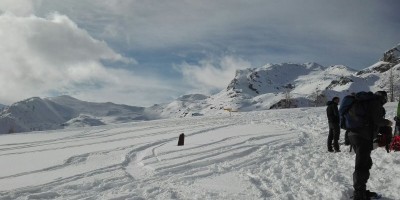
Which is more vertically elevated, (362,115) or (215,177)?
(362,115)

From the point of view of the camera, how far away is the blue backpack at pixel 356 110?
318 inches

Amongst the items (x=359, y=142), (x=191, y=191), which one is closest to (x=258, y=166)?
(x=191, y=191)

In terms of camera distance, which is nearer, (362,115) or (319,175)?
(362,115)

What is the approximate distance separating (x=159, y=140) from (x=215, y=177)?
1008 cm

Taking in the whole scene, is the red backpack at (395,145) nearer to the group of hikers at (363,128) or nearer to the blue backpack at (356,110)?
the group of hikers at (363,128)

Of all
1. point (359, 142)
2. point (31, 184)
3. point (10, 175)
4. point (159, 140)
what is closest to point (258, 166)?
point (359, 142)

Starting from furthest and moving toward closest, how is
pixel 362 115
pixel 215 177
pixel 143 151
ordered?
pixel 143 151 < pixel 215 177 < pixel 362 115

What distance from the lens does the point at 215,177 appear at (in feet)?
36.8

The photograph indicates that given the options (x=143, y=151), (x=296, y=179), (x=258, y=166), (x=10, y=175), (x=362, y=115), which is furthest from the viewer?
(x=143, y=151)

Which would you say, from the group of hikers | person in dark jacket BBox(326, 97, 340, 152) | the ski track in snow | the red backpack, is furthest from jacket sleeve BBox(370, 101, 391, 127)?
person in dark jacket BBox(326, 97, 340, 152)

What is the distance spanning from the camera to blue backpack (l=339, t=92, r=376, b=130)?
8.08 m

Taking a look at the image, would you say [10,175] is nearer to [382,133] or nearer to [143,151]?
[143,151]

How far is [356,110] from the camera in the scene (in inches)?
320

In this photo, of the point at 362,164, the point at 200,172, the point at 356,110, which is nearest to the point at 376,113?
the point at 356,110
